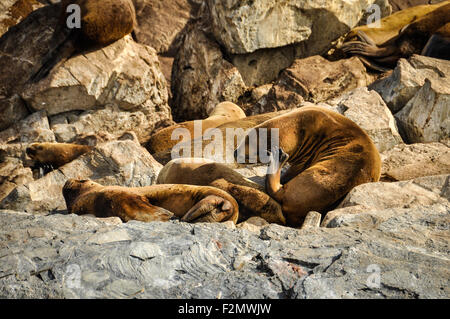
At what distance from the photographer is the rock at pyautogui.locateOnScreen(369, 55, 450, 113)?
7.73 meters

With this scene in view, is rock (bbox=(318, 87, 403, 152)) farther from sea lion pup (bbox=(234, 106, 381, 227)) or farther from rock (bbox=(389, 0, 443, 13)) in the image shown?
rock (bbox=(389, 0, 443, 13))

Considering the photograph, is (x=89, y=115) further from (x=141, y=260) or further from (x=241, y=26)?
(x=141, y=260)

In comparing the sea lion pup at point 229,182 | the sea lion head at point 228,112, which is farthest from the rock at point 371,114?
the sea lion pup at point 229,182

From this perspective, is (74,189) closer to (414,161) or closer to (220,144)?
(220,144)

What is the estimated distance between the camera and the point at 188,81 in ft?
35.4

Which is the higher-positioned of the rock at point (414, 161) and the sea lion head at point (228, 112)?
the sea lion head at point (228, 112)

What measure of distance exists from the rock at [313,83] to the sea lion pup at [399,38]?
61cm

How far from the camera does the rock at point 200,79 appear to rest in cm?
1049

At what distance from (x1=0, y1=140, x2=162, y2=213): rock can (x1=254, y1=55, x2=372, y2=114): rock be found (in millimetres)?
3781

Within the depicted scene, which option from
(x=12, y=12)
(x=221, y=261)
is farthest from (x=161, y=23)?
(x=221, y=261)

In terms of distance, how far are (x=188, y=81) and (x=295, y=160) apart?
5.53 m

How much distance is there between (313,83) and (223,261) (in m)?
7.10

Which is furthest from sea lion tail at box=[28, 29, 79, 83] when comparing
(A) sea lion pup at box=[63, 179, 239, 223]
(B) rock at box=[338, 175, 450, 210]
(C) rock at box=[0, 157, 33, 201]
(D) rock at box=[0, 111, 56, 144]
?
(B) rock at box=[338, 175, 450, 210]

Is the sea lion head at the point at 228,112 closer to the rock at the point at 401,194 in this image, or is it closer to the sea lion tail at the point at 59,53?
the sea lion tail at the point at 59,53
